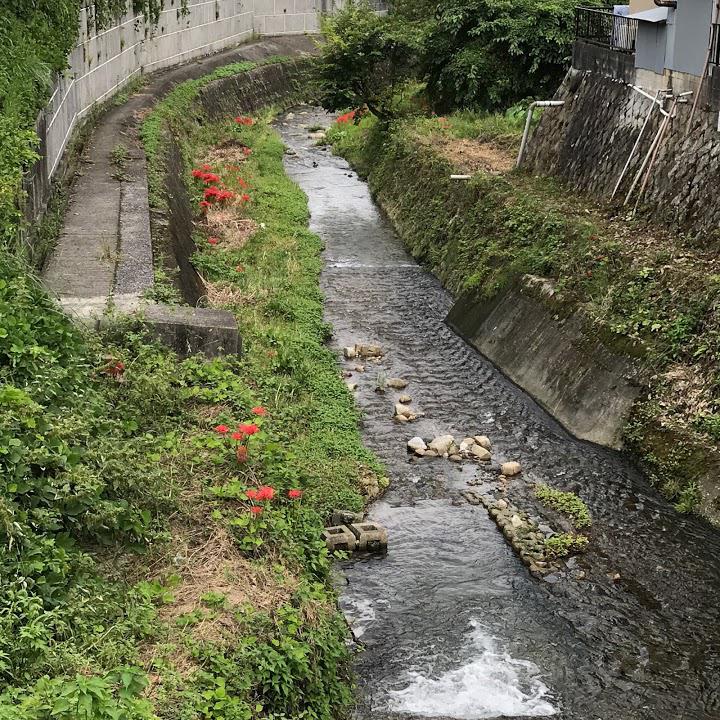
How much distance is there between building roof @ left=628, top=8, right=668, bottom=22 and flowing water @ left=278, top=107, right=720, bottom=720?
7885mm

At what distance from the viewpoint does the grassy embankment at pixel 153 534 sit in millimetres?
6887

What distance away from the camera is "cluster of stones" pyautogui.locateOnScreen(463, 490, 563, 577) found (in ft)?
36.6

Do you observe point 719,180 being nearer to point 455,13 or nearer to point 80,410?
point 80,410

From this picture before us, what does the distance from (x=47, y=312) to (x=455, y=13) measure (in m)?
22.5

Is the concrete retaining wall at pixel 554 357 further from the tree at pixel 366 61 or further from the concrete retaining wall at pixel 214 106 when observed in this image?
the tree at pixel 366 61

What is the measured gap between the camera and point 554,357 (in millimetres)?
15633

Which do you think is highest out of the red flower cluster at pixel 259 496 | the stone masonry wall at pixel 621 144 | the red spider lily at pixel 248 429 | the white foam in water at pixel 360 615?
the stone masonry wall at pixel 621 144

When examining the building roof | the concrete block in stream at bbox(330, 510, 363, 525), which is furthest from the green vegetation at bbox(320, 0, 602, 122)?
the concrete block in stream at bbox(330, 510, 363, 525)

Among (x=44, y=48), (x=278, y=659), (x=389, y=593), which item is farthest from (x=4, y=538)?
(x=44, y=48)

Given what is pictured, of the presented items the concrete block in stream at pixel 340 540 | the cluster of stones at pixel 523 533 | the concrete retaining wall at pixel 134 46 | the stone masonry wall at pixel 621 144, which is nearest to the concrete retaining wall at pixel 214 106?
the concrete retaining wall at pixel 134 46

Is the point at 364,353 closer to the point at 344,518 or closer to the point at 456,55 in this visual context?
the point at 344,518

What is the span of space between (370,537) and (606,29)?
17250 mm

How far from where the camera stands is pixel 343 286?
21125 mm

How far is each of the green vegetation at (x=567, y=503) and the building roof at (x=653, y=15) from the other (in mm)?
10455
